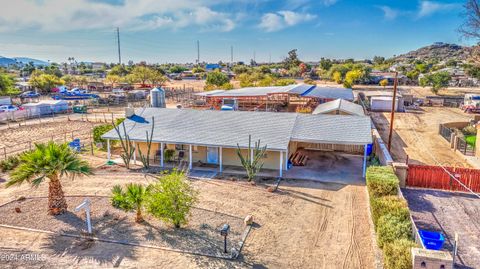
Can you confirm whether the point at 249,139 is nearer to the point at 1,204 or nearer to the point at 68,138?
the point at 1,204

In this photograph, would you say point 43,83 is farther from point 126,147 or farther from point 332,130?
point 332,130

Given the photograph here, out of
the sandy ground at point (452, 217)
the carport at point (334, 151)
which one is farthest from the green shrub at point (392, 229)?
the carport at point (334, 151)

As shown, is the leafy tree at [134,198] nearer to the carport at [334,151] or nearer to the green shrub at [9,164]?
the carport at [334,151]

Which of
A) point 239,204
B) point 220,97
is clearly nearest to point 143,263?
point 239,204

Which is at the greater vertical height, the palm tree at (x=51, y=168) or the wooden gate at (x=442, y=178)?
the palm tree at (x=51, y=168)

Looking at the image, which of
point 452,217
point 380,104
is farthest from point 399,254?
point 380,104

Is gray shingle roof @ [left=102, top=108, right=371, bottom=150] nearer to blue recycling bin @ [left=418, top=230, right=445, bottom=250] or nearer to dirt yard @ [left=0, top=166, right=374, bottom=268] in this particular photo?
dirt yard @ [left=0, top=166, right=374, bottom=268]
